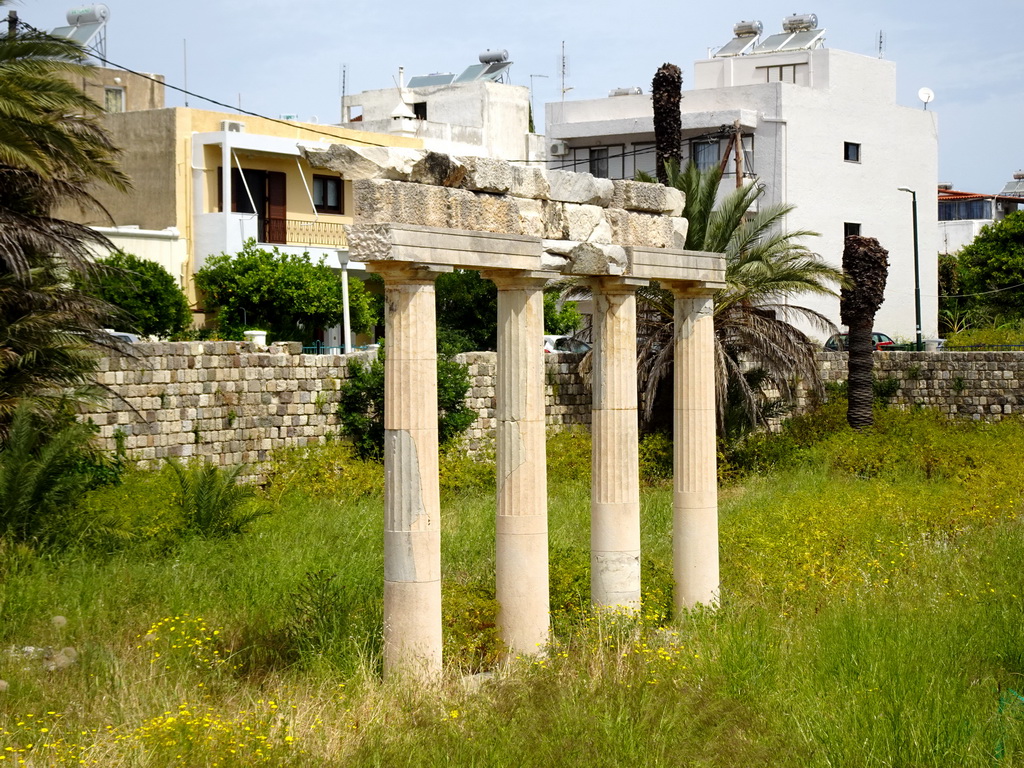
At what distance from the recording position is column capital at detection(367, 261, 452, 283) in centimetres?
929

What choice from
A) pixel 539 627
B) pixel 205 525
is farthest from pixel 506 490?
pixel 205 525

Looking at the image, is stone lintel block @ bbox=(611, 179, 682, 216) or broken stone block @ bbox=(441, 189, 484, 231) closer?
broken stone block @ bbox=(441, 189, 484, 231)

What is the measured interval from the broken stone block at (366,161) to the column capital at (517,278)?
3.96 feet

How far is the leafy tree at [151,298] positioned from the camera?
26.1 m

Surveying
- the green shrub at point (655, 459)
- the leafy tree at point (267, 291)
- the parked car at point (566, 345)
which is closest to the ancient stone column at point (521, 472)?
the green shrub at point (655, 459)

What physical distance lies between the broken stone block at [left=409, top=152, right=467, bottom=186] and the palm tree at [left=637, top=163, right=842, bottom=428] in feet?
40.9

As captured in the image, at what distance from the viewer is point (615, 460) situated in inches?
443

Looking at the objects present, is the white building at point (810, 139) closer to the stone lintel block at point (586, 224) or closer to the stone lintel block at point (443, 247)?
the stone lintel block at point (586, 224)

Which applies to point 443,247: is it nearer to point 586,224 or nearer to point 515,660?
point 586,224

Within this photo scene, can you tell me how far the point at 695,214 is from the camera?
21.9 m

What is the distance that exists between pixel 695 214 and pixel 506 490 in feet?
41.1

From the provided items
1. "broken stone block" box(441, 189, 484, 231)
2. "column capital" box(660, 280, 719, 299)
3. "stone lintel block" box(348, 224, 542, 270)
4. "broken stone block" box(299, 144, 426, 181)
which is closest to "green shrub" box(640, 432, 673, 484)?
"column capital" box(660, 280, 719, 299)

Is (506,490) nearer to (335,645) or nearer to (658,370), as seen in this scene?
(335,645)

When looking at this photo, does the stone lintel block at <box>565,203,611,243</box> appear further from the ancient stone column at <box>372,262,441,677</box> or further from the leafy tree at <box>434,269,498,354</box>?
the leafy tree at <box>434,269,498,354</box>
